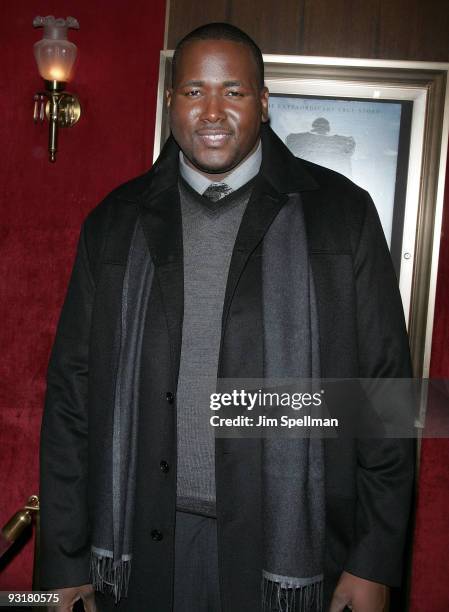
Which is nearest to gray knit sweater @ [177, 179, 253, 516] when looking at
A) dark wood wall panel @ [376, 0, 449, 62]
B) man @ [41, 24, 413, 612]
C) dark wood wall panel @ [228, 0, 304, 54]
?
man @ [41, 24, 413, 612]

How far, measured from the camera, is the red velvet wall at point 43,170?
7.45 ft

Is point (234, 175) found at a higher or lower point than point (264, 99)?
lower

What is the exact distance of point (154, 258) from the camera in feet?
4.55

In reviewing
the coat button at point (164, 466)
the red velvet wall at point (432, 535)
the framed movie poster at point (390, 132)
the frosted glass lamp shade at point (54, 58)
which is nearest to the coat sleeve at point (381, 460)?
the coat button at point (164, 466)

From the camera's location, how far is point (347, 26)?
220 centimetres

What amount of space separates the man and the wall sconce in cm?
89

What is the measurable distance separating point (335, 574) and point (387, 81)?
1537 millimetres

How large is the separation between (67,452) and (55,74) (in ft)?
4.28

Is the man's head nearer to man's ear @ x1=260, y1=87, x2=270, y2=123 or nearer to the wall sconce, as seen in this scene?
man's ear @ x1=260, y1=87, x2=270, y2=123

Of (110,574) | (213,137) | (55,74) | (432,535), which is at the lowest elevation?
(432,535)

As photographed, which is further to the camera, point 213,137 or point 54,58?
point 54,58

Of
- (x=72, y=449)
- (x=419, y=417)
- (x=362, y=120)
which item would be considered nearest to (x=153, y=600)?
Result: (x=72, y=449)

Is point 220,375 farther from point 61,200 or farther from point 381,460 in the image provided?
point 61,200

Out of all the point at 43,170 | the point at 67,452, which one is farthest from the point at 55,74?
the point at 67,452
